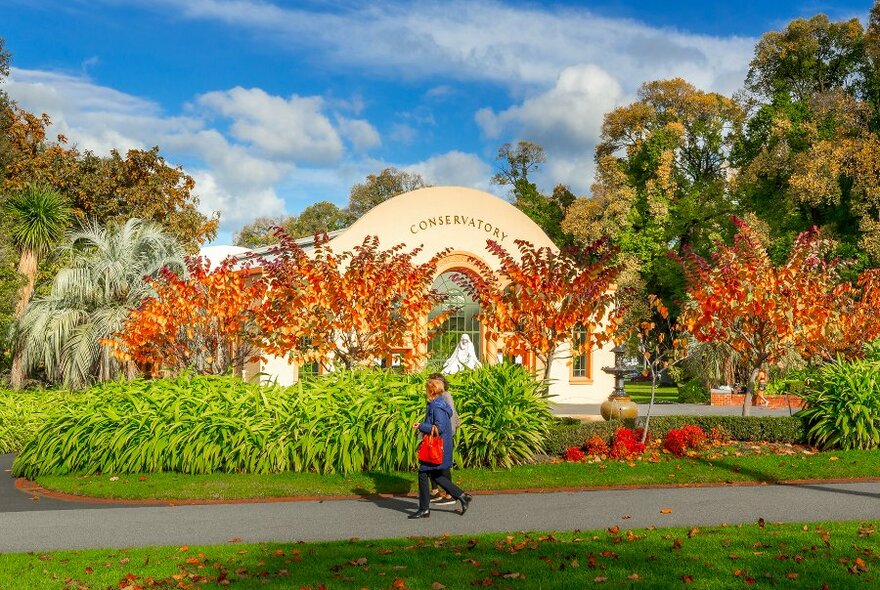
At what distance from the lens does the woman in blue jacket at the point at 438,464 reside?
989cm

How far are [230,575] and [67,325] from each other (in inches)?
656

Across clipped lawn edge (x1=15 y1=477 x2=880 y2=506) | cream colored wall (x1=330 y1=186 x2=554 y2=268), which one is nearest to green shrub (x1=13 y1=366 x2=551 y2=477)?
clipped lawn edge (x1=15 y1=477 x2=880 y2=506)

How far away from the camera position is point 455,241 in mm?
25438

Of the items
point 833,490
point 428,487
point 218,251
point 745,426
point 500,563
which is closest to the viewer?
point 500,563

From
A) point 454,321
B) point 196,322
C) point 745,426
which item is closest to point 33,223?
point 196,322

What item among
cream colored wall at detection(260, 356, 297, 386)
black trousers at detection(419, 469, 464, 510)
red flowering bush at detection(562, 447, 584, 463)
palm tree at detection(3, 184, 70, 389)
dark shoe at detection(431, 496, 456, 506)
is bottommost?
dark shoe at detection(431, 496, 456, 506)

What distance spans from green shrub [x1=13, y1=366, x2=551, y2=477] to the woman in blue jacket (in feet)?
7.77

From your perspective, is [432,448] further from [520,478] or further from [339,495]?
[520,478]

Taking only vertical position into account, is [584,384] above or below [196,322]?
below

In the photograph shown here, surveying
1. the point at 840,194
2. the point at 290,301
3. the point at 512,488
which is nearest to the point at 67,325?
the point at 290,301

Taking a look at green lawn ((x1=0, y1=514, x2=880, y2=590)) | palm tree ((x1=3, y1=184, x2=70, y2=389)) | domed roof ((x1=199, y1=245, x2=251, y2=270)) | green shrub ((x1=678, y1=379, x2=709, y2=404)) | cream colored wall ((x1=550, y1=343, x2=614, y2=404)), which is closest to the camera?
green lawn ((x1=0, y1=514, x2=880, y2=590))

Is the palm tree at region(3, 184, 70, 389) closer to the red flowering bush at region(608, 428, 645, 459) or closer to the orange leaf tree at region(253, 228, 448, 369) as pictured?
the orange leaf tree at region(253, 228, 448, 369)

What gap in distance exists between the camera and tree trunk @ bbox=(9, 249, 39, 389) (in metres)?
23.0

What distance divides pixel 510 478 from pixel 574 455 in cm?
196
